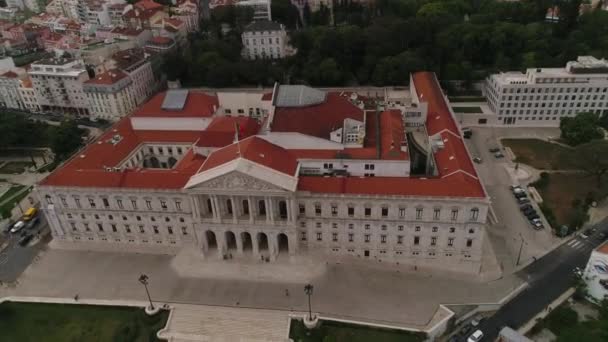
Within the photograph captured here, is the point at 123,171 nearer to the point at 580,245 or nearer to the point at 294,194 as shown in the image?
the point at 294,194

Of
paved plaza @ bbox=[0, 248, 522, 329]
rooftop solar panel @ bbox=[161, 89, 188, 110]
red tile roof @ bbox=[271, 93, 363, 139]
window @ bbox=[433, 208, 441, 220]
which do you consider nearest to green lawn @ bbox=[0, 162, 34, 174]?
rooftop solar panel @ bbox=[161, 89, 188, 110]

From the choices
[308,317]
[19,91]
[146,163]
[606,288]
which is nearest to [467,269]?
[606,288]

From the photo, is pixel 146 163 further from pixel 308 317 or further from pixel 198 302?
pixel 308 317

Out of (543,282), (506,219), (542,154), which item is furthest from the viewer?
(542,154)

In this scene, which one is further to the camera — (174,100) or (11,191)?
(11,191)

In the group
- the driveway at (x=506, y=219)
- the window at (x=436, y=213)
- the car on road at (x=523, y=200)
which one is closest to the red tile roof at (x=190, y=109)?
the window at (x=436, y=213)

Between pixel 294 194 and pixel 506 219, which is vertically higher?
pixel 294 194

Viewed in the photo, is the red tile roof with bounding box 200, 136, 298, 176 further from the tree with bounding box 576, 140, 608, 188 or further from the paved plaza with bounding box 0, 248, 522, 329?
the tree with bounding box 576, 140, 608, 188

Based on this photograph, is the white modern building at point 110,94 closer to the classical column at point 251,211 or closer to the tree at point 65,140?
the tree at point 65,140

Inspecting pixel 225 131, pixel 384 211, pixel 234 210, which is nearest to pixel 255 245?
pixel 234 210
